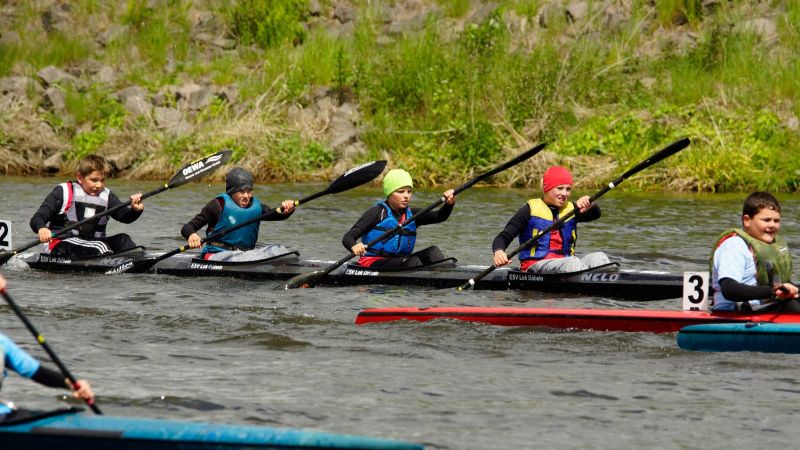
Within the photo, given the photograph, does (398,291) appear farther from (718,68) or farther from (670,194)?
(718,68)

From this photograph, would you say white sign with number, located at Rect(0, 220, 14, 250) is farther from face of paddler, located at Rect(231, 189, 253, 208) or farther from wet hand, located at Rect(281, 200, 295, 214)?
wet hand, located at Rect(281, 200, 295, 214)

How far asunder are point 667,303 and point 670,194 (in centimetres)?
825

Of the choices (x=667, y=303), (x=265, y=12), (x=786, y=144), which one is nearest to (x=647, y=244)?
(x=667, y=303)

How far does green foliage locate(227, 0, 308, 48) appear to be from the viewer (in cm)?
2412

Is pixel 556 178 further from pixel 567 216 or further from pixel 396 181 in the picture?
pixel 396 181

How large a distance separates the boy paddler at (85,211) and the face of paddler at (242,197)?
0.83 metres

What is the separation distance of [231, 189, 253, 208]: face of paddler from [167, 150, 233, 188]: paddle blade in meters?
0.93

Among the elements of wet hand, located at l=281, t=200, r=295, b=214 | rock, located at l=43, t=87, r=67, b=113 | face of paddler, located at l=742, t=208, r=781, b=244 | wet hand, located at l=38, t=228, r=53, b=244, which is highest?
rock, located at l=43, t=87, r=67, b=113

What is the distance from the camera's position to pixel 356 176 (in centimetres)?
1184

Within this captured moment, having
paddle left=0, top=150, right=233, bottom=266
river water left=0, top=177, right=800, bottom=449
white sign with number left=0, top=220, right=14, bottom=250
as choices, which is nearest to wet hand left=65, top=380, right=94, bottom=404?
river water left=0, top=177, right=800, bottom=449

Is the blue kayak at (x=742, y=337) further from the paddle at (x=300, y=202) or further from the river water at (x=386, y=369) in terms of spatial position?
the paddle at (x=300, y=202)

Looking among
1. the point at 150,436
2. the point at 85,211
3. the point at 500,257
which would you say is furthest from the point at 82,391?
the point at 85,211

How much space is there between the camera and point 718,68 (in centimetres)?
2006

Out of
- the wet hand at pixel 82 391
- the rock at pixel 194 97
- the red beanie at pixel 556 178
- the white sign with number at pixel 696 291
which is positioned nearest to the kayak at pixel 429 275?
the red beanie at pixel 556 178
